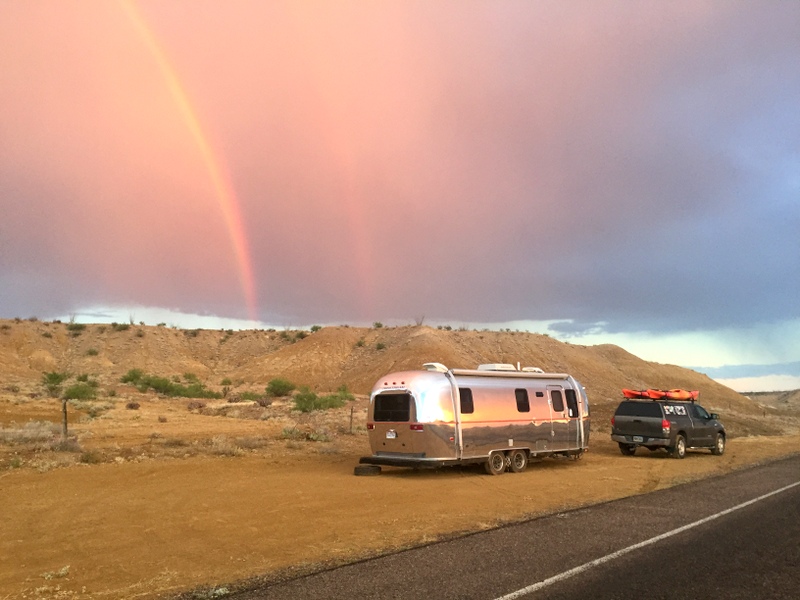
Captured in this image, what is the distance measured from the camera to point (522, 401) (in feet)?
64.8

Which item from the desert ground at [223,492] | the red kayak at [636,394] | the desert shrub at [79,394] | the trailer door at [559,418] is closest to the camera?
the desert ground at [223,492]

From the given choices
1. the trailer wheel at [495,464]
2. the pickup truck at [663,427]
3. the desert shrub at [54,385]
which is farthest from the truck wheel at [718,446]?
the desert shrub at [54,385]

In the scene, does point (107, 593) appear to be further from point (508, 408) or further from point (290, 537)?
point (508, 408)

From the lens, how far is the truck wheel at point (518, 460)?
63.9 ft

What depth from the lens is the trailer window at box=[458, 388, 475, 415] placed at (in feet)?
58.3

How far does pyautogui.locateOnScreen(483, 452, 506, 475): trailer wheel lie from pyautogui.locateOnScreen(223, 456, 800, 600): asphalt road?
5.86 m

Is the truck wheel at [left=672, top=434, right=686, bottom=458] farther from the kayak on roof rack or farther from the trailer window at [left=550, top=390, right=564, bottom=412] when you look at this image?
the trailer window at [left=550, top=390, right=564, bottom=412]

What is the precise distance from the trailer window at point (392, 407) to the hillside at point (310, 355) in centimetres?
5343

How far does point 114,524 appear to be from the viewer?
11562 millimetres

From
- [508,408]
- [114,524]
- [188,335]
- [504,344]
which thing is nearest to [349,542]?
[114,524]

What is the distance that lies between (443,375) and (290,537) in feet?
26.6

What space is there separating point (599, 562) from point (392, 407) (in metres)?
9.72

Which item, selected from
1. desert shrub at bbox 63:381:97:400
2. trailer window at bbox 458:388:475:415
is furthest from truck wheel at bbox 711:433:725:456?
desert shrub at bbox 63:381:97:400

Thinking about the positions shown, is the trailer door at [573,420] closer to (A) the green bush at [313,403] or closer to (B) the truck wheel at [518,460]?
(B) the truck wheel at [518,460]
